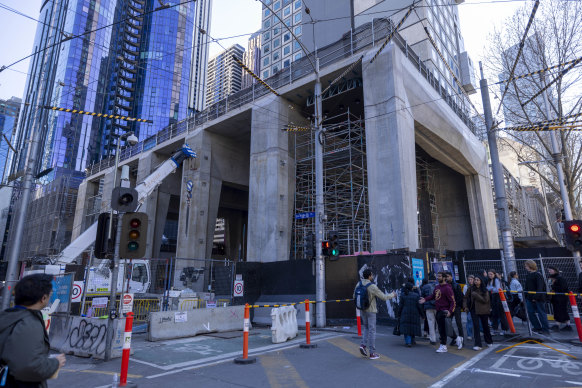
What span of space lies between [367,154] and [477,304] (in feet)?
39.9

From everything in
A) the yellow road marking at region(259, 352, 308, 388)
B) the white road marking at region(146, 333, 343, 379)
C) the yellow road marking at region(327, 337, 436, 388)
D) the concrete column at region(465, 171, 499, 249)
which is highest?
the concrete column at region(465, 171, 499, 249)

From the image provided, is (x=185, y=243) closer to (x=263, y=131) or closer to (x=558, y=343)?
(x=263, y=131)

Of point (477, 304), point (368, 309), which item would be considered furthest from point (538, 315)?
point (368, 309)

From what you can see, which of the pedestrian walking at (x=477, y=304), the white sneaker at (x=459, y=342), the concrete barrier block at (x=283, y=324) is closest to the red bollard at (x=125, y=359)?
the concrete barrier block at (x=283, y=324)

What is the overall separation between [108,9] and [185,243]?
3408 inches

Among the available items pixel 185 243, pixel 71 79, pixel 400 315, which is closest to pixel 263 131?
pixel 185 243

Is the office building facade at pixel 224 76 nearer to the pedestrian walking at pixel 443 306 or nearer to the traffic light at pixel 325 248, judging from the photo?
the traffic light at pixel 325 248

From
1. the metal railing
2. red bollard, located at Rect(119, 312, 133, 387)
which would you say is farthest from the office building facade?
red bollard, located at Rect(119, 312, 133, 387)

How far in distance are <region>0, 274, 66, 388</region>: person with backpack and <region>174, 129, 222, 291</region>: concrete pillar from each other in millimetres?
25206

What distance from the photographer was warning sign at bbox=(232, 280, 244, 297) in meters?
15.9

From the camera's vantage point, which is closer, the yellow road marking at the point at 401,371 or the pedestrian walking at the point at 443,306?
the yellow road marking at the point at 401,371

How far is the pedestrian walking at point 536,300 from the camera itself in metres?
9.69

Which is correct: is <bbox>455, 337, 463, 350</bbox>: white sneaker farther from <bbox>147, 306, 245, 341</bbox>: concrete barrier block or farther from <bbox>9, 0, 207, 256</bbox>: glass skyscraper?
<bbox>9, 0, 207, 256</bbox>: glass skyscraper

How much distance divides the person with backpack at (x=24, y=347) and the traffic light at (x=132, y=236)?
16.5 ft
